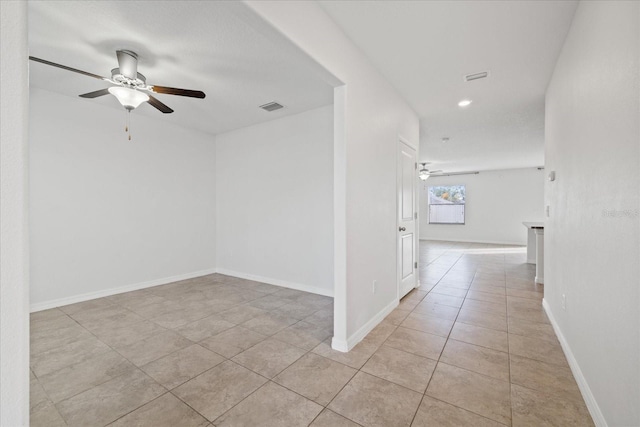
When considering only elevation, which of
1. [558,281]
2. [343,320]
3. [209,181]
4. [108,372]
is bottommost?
[108,372]

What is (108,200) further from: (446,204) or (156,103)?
(446,204)

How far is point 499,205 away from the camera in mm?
9672

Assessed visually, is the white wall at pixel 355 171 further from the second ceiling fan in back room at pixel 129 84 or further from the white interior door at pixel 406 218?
Answer: the second ceiling fan in back room at pixel 129 84

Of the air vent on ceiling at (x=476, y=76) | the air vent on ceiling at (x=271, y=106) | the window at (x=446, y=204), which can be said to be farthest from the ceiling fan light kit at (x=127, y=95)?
the window at (x=446, y=204)

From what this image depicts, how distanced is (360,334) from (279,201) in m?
2.57

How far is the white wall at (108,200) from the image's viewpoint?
344 centimetres

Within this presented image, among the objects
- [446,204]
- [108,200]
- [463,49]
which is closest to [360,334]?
[463,49]

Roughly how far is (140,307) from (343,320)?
2733 millimetres

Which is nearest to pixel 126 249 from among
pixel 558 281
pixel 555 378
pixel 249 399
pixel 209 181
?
pixel 209 181

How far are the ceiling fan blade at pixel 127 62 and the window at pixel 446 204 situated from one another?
10.6m

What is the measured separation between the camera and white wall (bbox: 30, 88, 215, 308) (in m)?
3.44

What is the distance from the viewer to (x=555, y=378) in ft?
6.48

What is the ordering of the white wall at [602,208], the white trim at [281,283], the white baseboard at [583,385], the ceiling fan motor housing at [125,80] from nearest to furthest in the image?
1. the white wall at [602,208]
2. the white baseboard at [583,385]
3. the ceiling fan motor housing at [125,80]
4. the white trim at [281,283]

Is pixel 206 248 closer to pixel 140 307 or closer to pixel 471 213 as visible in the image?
pixel 140 307
